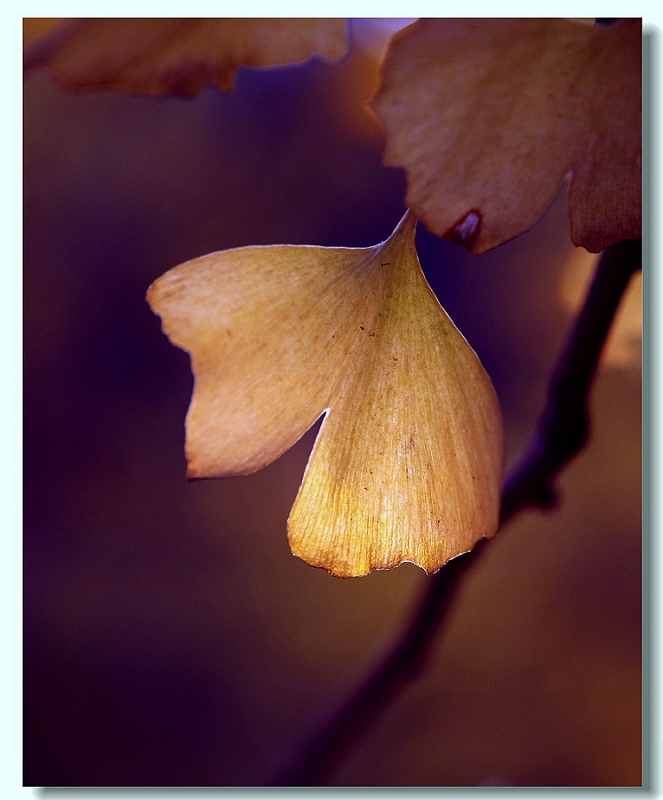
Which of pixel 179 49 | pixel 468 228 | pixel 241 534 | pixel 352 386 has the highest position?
pixel 179 49

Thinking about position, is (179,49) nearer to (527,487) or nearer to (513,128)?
(513,128)

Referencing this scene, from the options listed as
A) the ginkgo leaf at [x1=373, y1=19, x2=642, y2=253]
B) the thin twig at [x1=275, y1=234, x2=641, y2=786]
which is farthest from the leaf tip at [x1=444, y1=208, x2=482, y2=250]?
the thin twig at [x1=275, y1=234, x2=641, y2=786]

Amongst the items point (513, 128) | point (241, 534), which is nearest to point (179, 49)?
point (513, 128)

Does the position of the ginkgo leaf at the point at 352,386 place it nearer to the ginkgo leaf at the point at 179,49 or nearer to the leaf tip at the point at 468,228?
the leaf tip at the point at 468,228

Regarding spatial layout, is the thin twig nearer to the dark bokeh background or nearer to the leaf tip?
the dark bokeh background

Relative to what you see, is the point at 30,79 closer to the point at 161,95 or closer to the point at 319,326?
the point at 161,95

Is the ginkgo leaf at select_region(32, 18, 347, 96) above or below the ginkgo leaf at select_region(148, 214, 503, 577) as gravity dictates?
above

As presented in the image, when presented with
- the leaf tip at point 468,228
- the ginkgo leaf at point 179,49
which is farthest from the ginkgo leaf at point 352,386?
the ginkgo leaf at point 179,49
